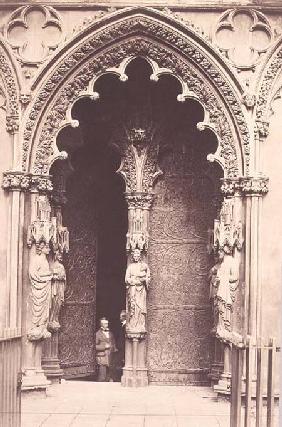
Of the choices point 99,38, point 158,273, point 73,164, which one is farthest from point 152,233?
point 99,38

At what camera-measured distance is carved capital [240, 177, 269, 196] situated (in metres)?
11.1

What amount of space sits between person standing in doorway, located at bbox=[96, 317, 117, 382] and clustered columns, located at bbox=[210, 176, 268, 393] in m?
2.20

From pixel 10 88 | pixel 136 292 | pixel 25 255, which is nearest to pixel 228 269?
pixel 136 292

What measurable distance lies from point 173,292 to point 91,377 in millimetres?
1890

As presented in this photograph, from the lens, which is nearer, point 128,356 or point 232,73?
point 232,73

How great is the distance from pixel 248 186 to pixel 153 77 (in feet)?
6.43

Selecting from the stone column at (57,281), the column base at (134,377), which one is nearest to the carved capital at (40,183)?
the stone column at (57,281)

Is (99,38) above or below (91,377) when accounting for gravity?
above

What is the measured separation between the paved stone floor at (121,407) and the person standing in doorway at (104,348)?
0.50m

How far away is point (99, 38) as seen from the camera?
1132 cm

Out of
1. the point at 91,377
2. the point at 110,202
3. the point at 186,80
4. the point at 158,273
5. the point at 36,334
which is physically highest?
the point at 186,80

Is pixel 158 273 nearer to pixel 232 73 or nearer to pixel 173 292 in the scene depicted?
pixel 173 292

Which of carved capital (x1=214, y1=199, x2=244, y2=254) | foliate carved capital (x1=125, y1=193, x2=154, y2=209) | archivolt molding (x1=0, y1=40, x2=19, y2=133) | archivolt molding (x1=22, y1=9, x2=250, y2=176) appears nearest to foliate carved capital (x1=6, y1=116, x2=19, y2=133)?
archivolt molding (x1=0, y1=40, x2=19, y2=133)

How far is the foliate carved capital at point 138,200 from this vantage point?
42.6 feet
